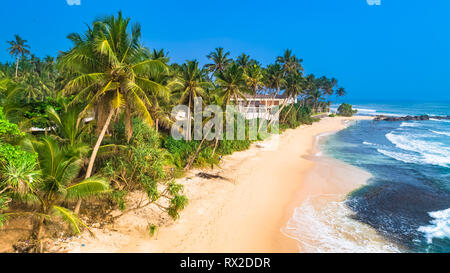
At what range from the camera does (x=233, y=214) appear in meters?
12.4

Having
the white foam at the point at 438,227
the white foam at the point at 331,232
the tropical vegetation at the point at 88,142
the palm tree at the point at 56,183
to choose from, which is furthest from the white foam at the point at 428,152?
the palm tree at the point at 56,183

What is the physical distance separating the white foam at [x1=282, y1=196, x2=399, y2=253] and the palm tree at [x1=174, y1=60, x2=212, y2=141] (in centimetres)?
1259

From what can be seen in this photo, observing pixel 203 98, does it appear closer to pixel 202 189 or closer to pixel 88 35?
pixel 202 189

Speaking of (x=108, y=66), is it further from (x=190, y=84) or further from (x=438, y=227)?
(x=438, y=227)

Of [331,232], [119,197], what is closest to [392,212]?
[331,232]

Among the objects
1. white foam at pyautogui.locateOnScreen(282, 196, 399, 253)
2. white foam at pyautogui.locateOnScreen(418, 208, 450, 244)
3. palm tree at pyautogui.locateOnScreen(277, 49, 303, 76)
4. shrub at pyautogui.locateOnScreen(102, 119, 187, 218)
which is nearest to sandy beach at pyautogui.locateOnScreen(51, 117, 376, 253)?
white foam at pyautogui.locateOnScreen(282, 196, 399, 253)

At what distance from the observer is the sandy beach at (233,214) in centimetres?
941

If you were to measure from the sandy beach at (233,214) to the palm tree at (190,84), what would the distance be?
22.6 feet

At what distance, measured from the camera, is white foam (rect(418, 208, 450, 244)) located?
11.4m

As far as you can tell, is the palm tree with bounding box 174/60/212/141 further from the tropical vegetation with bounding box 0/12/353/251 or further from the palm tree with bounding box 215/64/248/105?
the tropical vegetation with bounding box 0/12/353/251

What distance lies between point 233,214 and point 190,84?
14002 millimetres

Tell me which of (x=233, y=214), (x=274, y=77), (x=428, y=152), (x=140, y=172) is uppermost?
(x=274, y=77)

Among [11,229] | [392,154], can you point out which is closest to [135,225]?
[11,229]

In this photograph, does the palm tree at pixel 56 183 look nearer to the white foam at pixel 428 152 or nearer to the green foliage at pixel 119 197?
the green foliage at pixel 119 197
